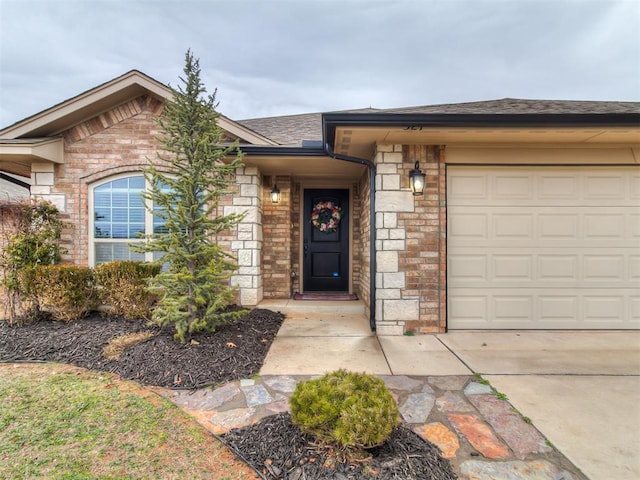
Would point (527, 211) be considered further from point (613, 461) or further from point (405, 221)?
point (613, 461)

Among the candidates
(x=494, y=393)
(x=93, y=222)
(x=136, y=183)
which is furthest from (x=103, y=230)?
(x=494, y=393)

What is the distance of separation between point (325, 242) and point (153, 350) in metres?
3.80

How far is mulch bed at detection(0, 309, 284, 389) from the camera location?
2596 mm

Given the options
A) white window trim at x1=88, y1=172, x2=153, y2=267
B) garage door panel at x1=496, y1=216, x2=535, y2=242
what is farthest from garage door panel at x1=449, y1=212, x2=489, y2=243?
white window trim at x1=88, y1=172, x2=153, y2=267

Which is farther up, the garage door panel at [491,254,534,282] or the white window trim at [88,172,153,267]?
the white window trim at [88,172,153,267]

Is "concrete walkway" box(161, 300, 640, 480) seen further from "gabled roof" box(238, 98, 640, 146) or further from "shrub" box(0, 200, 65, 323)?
"shrub" box(0, 200, 65, 323)

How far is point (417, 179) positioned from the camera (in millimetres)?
3721

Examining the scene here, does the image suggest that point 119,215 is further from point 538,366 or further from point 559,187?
point 559,187

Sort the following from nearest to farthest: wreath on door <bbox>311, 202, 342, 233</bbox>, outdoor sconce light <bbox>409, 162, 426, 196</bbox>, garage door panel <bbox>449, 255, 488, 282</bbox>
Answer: outdoor sconce light <bbox>409, 162, 426, 196</bbox> < garage door panel <bbox>449, 255, 488, 282</bbox> < wreath on door <bbox>311, 202, 342, 233</bbox>

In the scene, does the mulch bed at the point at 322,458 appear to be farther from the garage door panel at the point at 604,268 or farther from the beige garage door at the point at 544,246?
the garage door panel at the point at 604,268

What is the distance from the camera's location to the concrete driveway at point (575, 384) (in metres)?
1.69

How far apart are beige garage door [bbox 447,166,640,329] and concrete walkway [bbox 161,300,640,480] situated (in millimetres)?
311

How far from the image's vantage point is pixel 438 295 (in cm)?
388

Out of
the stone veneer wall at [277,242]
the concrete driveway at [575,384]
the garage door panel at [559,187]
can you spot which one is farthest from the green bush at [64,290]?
the garage door panel at [559,187]
